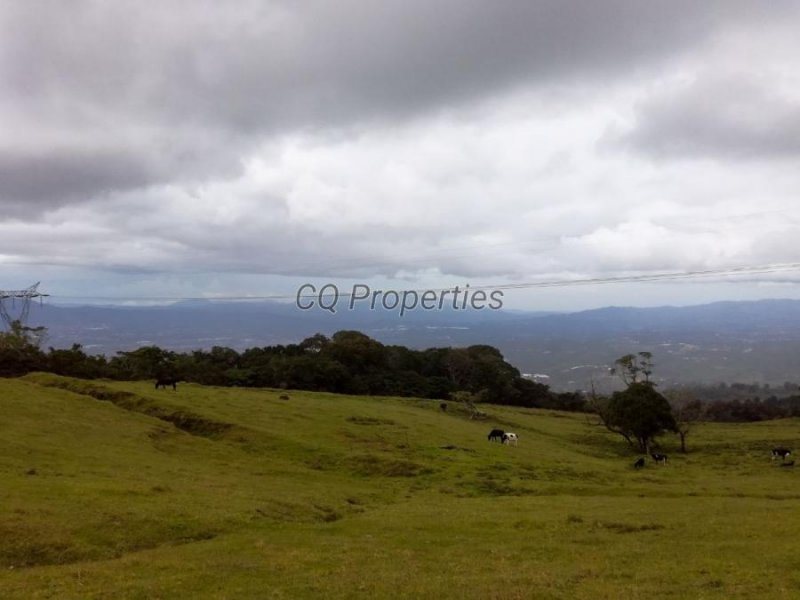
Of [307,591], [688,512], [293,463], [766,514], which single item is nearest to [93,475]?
[293,463]

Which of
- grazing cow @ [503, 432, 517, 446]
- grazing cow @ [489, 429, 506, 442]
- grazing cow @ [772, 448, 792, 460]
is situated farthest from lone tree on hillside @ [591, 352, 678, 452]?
grazing cow @ [489, 429, 506, 442]

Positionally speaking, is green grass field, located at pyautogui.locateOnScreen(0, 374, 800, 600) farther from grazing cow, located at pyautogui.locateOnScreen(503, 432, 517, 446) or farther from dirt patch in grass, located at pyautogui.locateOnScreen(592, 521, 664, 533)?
grazing cow, located at pyautogui.locateOnScreen(503, 432, 517, 446)

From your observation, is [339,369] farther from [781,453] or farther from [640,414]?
[781,453]

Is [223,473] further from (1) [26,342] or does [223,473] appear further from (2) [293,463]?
(1) [26,342]

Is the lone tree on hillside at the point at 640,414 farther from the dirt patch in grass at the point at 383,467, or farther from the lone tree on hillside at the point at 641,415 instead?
the dirt patch in grass at the point at 383,467

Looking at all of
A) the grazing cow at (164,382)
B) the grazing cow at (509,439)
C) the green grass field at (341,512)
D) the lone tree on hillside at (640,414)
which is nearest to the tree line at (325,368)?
the grazing cow at (164,382)

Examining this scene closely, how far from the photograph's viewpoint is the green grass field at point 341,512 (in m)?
14.9

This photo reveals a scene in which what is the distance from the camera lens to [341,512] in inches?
982

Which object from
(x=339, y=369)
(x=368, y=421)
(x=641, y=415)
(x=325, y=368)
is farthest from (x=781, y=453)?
(x=325, y=368)

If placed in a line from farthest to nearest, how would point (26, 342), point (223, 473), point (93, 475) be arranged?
point (26, 342), point (223, 473), point (93, 475)

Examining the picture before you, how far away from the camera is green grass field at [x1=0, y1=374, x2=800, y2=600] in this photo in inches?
586

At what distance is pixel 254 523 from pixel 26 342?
72.7 meters

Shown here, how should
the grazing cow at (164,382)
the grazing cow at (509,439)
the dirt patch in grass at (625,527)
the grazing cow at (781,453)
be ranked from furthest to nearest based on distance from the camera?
the grazing cow at (164,382)
the grazing cow at (509,439)
the grazing cow at (781,453)
the dirt patch in grass at (625,527)

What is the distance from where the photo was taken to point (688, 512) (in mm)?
24391
